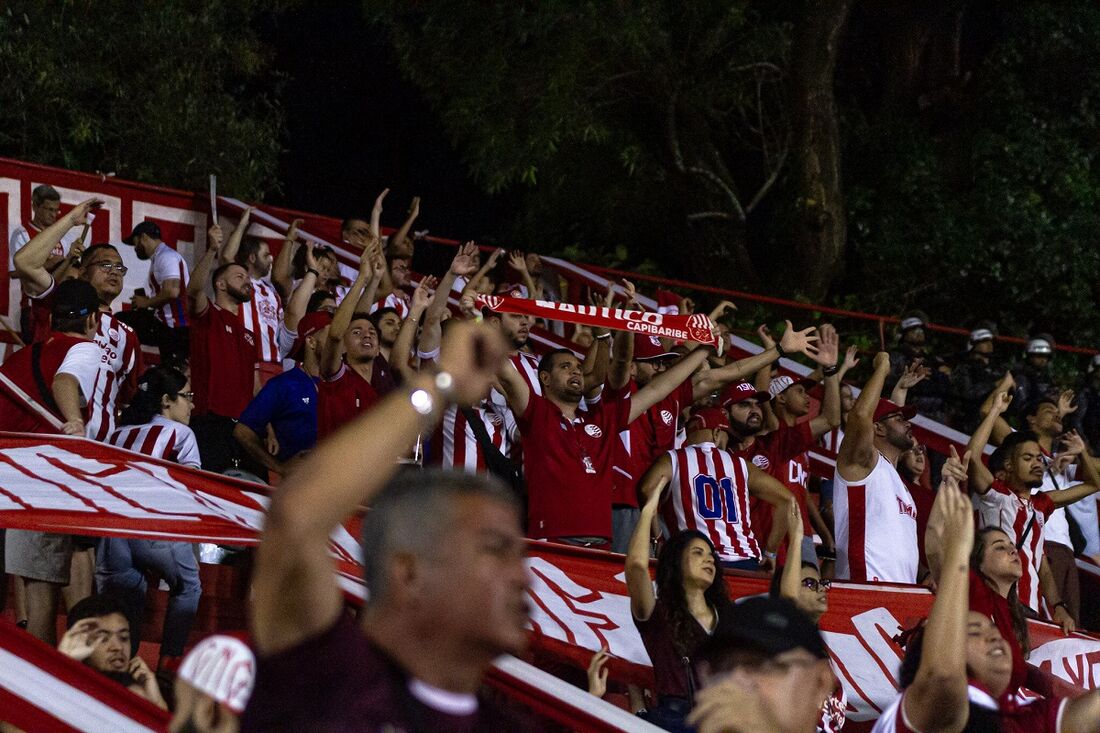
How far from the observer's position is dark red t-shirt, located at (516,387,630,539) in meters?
8.29

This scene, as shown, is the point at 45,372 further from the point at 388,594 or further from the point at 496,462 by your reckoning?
the point at 388,594

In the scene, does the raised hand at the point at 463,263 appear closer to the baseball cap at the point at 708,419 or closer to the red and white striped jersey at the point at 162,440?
the baseball cap at the point at 708,419

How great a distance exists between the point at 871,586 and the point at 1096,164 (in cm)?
1230

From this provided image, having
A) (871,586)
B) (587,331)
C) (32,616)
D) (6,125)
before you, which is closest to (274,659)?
(32,616)

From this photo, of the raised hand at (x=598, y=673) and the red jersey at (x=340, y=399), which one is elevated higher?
the red jersey at (x=340, y=399)

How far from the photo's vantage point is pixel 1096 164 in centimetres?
1903

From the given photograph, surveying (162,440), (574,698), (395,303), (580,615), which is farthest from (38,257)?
(574,698)

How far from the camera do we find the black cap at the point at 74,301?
7.72 meters

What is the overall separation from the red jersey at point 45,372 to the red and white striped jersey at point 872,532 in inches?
158

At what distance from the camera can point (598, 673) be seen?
6.54 meters

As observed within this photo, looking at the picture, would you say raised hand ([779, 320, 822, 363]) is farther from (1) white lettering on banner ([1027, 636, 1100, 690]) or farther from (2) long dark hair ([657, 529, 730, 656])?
(2) long dark hair ([657, 529, 730, 656])

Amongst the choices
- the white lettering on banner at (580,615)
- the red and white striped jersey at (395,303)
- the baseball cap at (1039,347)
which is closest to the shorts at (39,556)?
the white lettering on banner at (580,615)

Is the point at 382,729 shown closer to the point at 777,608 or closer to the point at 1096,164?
the point at 777,608

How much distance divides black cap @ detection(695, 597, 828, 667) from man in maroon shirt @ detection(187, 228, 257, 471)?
647 centimetres
